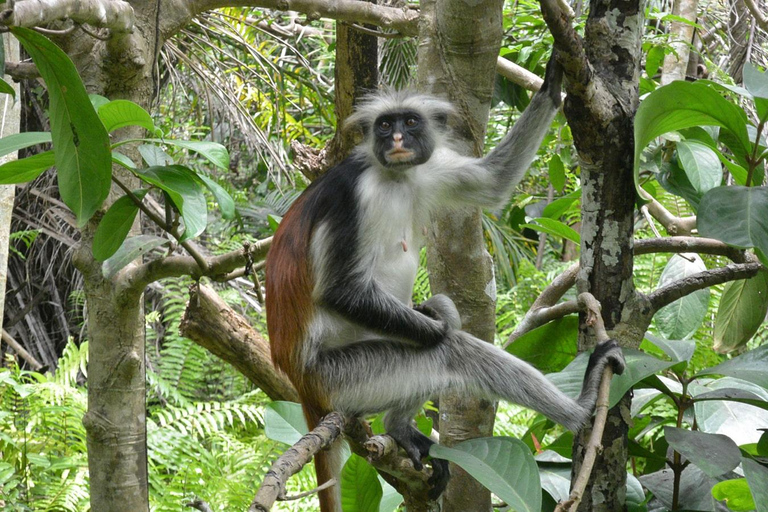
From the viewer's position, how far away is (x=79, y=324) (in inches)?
278

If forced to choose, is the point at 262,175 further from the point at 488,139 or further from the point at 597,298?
the point at 597,298

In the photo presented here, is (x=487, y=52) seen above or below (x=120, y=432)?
above

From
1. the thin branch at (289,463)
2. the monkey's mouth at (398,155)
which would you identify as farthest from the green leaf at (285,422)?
the monkey's mouth at (398,155)

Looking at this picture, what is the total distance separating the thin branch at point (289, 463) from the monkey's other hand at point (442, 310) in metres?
1.11

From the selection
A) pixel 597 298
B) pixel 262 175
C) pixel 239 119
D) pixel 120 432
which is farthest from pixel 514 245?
pixel 597 298

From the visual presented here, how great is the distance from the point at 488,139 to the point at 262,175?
2.57 meters

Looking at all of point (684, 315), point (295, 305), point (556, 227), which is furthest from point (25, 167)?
point (684, 315)

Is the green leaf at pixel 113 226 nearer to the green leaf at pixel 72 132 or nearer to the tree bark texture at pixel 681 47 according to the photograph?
the green leaf at pixel 72 132

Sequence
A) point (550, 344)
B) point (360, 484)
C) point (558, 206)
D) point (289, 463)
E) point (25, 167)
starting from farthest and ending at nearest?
1. point (558, 206)
2. point (550, 344)
3. point (360, 484)
4. point (25, 167)
5. point (289, 463)

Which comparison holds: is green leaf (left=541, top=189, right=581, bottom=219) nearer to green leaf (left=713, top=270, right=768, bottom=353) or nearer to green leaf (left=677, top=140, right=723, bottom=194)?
green leaf (left=713, top=270, right=768, bottom=353)

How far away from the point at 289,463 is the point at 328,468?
1.43 metres

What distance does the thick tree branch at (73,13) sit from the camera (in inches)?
58.6

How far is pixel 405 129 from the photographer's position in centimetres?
296

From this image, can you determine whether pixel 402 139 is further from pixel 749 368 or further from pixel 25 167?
pixel 749 368
